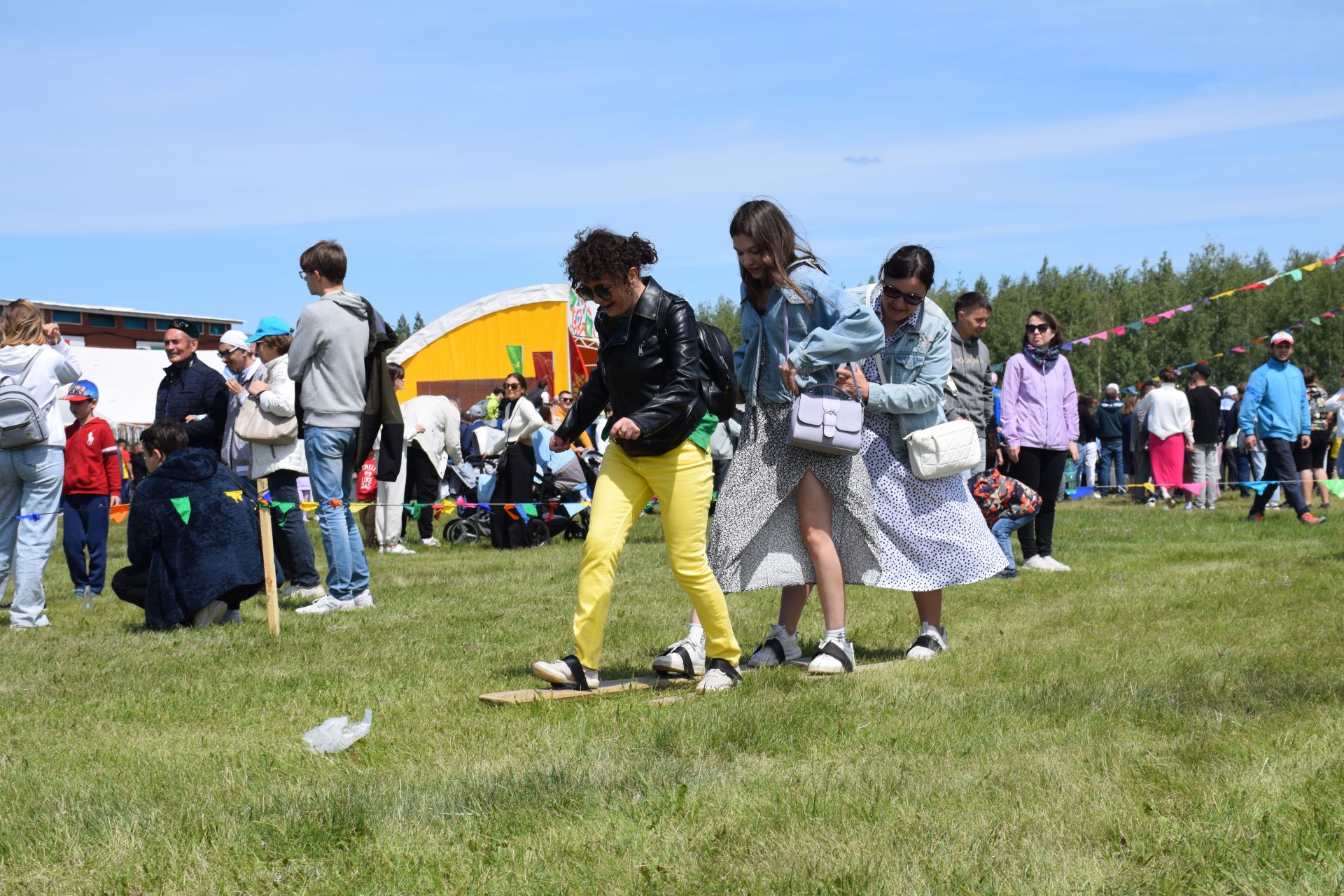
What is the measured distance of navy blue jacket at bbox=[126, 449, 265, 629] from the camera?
7.73m

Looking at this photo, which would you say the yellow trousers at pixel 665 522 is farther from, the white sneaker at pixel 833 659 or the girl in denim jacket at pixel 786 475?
the white sneaker at pixel 833 659

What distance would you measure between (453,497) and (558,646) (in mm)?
9229

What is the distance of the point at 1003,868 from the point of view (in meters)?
3.00

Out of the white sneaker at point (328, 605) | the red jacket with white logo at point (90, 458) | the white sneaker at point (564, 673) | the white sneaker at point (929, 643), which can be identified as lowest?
the white sneaker at point (328, 605)

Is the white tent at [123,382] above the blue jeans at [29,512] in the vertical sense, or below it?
above

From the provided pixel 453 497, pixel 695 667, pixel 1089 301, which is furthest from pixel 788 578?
pixel 1089 301

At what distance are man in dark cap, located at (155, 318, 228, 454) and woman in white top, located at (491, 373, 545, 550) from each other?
4.49 metres

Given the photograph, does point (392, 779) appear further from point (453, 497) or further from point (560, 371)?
point (560, 371)

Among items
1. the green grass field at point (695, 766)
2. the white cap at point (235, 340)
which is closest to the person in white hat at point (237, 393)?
the white cap at point (235, 340)

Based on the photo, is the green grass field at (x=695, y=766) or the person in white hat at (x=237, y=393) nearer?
the green grass field at (x=695, y=766)

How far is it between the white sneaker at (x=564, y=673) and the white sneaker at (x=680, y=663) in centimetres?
36

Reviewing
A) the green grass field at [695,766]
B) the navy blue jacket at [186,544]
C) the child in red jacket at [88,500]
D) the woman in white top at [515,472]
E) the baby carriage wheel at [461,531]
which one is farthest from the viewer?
the baby carriage wheel at [461,531]

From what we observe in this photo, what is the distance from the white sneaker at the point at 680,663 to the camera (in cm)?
552

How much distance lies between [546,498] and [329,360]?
608 centimetres
